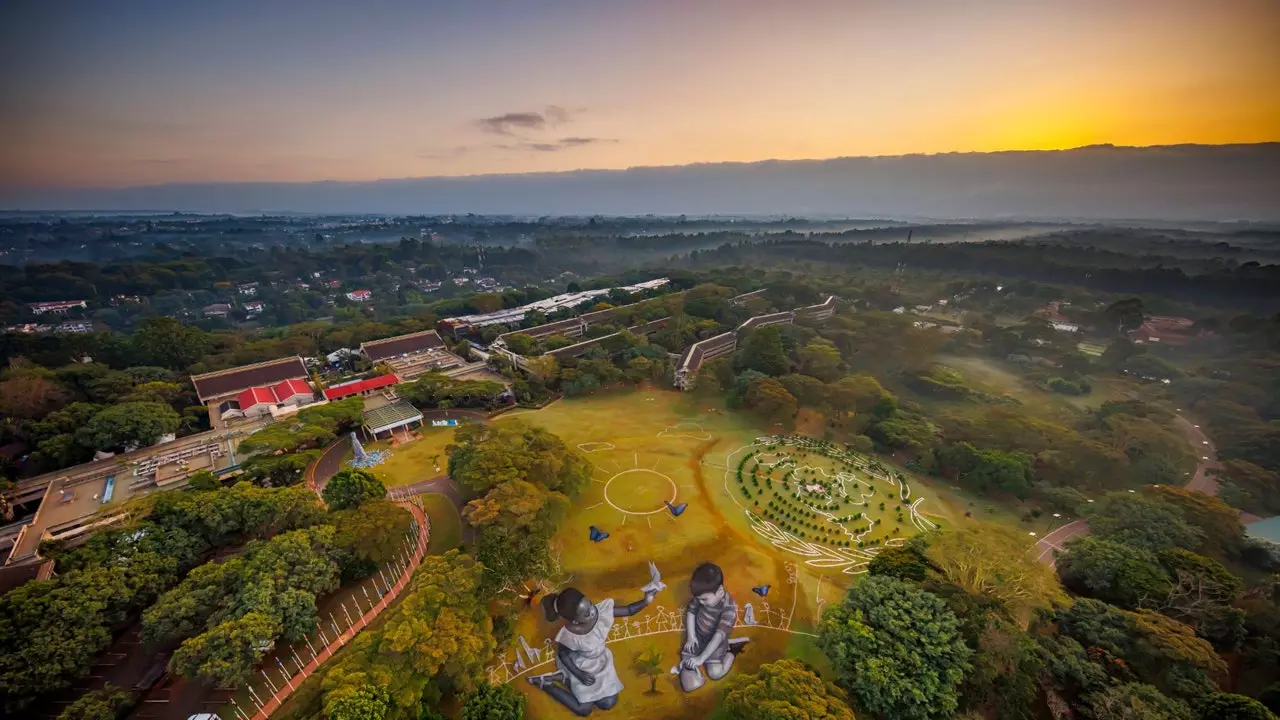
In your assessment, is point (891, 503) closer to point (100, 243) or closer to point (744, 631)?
point (744, 631)

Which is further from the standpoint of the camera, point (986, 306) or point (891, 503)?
point (986, 306)

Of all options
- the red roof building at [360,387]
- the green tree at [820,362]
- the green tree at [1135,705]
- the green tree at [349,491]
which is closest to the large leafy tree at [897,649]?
the green tree at [1135,705]

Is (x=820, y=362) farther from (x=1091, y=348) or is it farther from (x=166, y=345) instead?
(x=166, y=345)

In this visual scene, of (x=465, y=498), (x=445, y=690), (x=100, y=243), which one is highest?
(x=100, y=243)

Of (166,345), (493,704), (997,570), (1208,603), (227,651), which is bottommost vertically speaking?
(493,704)

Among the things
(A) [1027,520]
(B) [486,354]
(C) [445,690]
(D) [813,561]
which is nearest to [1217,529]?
(A) [1027,520]

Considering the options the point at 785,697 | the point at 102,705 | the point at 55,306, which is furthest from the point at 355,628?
the point at 55,306

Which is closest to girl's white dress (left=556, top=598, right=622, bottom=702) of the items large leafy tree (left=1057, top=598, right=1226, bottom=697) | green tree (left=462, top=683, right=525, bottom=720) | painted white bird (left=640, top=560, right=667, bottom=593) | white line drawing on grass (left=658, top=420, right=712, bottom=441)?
painted white bird (left=640, top=560, right=667, bottom=593)
